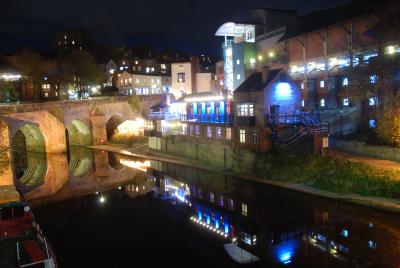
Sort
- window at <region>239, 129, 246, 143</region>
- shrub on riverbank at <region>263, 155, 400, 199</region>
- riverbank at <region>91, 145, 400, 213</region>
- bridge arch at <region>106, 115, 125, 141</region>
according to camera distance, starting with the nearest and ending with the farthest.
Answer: riverbank at <region>91, 145, 400, 213</region>
shrub on riverbank at <region>263, 155, 400, 199</region>
window at <region>239, 129, 246, 143</region>
bridge arch at <region>106, 115, 125, 141</region>

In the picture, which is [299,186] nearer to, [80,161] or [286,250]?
[286,250]

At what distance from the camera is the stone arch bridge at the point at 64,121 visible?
2315 inches

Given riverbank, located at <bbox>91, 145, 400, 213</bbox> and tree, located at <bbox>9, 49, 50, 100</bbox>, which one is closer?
riverbank, located at <bbox>91, 145, 400, 213</bbox>

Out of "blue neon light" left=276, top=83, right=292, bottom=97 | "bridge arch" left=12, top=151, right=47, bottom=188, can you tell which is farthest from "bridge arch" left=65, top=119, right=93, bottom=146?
"blue neon light" left=276, top=83, right=292, bottom=97

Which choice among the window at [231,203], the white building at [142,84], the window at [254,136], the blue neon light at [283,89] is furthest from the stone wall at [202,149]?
the white building at [142,84]

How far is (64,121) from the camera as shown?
65188mm

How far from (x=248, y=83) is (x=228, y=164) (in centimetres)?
969

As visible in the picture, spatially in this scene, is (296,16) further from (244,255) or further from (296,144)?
(244,255)

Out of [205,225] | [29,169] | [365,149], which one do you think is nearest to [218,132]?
[365,149]

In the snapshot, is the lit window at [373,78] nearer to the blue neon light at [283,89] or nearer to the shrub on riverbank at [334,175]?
the blue neon light at [283,89]

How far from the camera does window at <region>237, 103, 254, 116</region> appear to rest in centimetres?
3938

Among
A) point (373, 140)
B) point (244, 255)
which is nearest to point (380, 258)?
point (244, 255)

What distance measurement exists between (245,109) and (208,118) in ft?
25.8

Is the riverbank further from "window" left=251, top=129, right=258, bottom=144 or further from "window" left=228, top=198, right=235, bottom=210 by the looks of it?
"window" left=228, top=198, right=235, bottom=210
